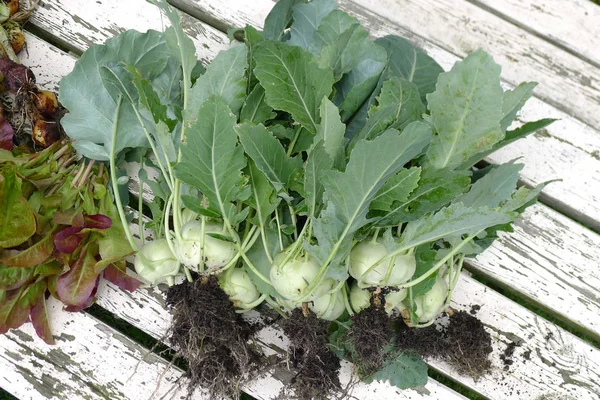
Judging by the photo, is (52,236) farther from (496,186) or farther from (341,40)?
(496,186)

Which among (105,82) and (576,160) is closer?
(105,82)

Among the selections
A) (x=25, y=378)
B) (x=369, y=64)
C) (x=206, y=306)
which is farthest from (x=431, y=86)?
(x=25, y=378)

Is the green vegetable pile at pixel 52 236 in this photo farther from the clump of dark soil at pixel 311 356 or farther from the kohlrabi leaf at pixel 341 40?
the kohlrabi leaf at pixel 341 40

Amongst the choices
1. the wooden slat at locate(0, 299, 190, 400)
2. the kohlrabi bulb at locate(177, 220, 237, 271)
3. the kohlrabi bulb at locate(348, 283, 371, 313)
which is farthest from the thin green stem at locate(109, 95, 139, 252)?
the kohlrabi bulb at locate(348, 283, 371, 313)

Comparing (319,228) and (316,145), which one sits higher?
(316,145)

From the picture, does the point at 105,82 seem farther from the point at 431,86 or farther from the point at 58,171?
the point at 431,86

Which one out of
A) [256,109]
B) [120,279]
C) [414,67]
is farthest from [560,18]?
[120,279]

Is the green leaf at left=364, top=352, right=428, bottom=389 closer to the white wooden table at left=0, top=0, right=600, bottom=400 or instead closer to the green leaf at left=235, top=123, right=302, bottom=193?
the white wooden table at left=0, top=0, right=600, bottom=400
